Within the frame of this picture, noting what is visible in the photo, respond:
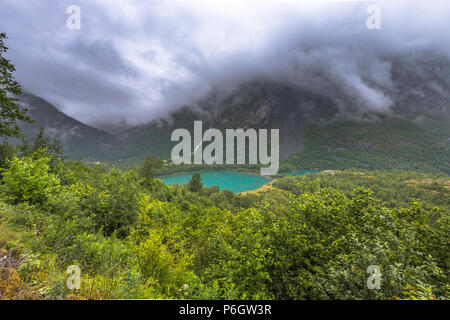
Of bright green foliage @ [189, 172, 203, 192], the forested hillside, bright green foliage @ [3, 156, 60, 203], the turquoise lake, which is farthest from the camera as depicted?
the turquoise lake

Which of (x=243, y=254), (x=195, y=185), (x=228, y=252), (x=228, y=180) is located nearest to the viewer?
(x=243, y=254)

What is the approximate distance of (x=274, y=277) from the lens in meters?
6.28

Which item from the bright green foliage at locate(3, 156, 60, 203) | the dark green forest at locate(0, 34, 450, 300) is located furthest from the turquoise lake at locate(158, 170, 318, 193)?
the bright green foliage at locate(3, 156, 60, 203)

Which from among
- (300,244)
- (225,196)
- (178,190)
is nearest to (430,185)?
(225,196)

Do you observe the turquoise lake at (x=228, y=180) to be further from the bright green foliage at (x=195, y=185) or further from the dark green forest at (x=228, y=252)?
the dark green forest at (x=228, y=252)

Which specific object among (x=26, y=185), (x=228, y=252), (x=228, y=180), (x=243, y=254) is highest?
(x=228, y=180)

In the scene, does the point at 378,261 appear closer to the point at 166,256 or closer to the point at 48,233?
the point at 166,256

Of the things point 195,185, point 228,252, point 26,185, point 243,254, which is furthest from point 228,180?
point 243,254

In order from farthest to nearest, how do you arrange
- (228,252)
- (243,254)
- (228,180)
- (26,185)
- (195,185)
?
(228,180), (195,185), (26,185), (228,252), (243,254)

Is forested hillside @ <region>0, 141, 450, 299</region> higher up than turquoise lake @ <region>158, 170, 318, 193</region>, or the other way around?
turquoise lake @ <region>158, 170, 318, 193</region>

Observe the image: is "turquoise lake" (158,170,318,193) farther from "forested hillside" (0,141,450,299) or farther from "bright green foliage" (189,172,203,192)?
"forested hillside" (0,141,450,299)

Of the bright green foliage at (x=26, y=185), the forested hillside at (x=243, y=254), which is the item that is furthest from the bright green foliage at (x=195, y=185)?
the bright green foliage at (x=26, y=185)

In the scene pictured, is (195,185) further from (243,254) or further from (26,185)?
(243,254)

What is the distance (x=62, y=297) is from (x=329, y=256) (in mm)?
7503
